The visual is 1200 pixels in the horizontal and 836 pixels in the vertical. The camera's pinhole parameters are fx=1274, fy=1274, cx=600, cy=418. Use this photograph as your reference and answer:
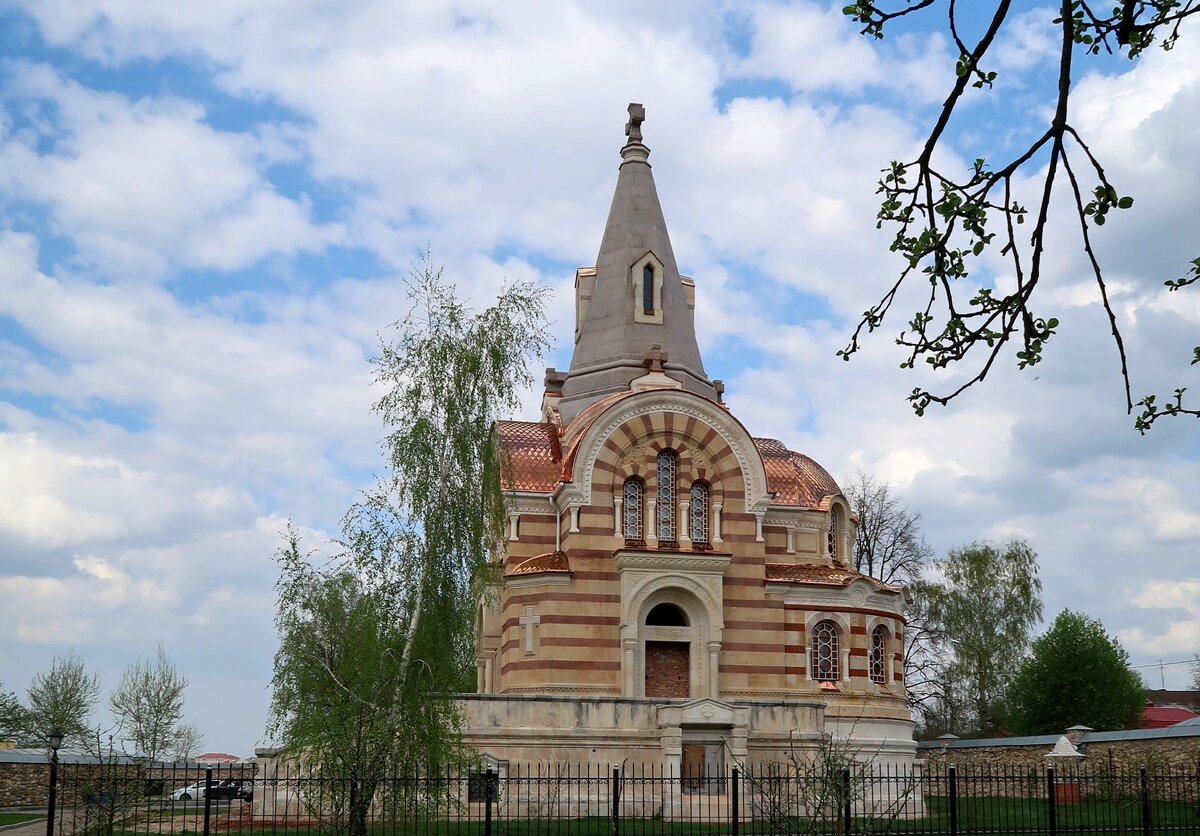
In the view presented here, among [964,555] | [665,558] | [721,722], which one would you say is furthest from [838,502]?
[964,555]

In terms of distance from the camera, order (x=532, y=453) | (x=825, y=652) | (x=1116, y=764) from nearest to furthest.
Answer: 1. (x=1116, y=764)
2. (x=825, y=652)
3. (x=532, y=453)

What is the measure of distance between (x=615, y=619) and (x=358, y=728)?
1333 cm

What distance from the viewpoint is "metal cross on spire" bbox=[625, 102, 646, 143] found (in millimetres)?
39556

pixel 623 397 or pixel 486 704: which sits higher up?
pixel 623 397

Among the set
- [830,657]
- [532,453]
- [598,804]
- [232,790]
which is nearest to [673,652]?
[830,657]

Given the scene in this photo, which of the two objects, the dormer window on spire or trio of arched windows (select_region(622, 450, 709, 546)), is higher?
the dormer window on spire

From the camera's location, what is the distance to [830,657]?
32.2m

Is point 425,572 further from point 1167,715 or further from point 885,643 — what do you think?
point 1167,715

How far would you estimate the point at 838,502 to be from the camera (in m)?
35.4

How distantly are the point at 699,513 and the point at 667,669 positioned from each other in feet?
13.0

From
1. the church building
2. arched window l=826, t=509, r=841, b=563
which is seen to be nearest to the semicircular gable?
the church building

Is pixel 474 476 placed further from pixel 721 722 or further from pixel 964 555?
pixel 964 555

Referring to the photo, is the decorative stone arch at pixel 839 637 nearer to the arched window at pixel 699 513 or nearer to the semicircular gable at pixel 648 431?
the semicircular gable at pixel 648 431

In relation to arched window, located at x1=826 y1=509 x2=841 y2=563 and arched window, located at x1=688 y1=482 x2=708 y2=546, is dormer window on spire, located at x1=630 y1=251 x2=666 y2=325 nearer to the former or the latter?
arched window, located at x1=688 y1=482 x2=708 y2=546
